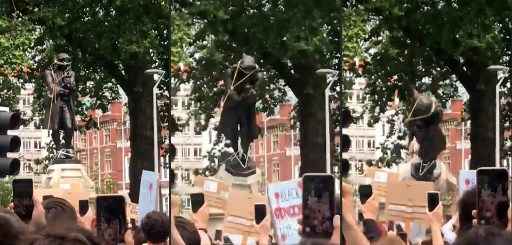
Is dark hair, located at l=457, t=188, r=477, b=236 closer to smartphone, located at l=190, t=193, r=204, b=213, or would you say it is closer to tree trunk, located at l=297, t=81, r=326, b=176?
tree trunk, located at l=297, t=81, r=326, b=176

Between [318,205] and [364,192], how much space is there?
476mm

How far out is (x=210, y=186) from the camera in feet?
31.2

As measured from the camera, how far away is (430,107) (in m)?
9.72

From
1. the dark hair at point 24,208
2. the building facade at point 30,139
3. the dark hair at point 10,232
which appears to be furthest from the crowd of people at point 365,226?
the dark hair at point 10,232

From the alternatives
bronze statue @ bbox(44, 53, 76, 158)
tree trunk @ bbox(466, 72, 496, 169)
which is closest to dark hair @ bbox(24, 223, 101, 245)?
tree trunk @ bbox(466, 72, 496, 169)

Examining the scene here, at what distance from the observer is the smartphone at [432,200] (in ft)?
31.5

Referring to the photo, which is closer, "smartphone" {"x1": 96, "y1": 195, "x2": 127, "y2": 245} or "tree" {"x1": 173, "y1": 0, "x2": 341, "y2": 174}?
"tree" {"x1": 173, "y1": 0, "x2": 341, "y2": 174}

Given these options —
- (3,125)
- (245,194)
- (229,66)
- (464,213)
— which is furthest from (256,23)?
(3,125)

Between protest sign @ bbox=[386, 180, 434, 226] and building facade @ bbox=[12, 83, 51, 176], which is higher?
building facade @ bbox=[12, 83, 51, 176]

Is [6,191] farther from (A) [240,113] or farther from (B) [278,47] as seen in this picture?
(B) [278,47]

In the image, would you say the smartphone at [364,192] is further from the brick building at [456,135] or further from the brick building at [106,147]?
the brick building at [106,147]

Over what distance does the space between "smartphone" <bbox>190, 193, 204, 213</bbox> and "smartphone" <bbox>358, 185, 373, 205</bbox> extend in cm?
111

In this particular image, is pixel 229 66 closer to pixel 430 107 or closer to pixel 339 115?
pixel 339 115

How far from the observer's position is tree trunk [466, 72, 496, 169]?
9.46 metres
